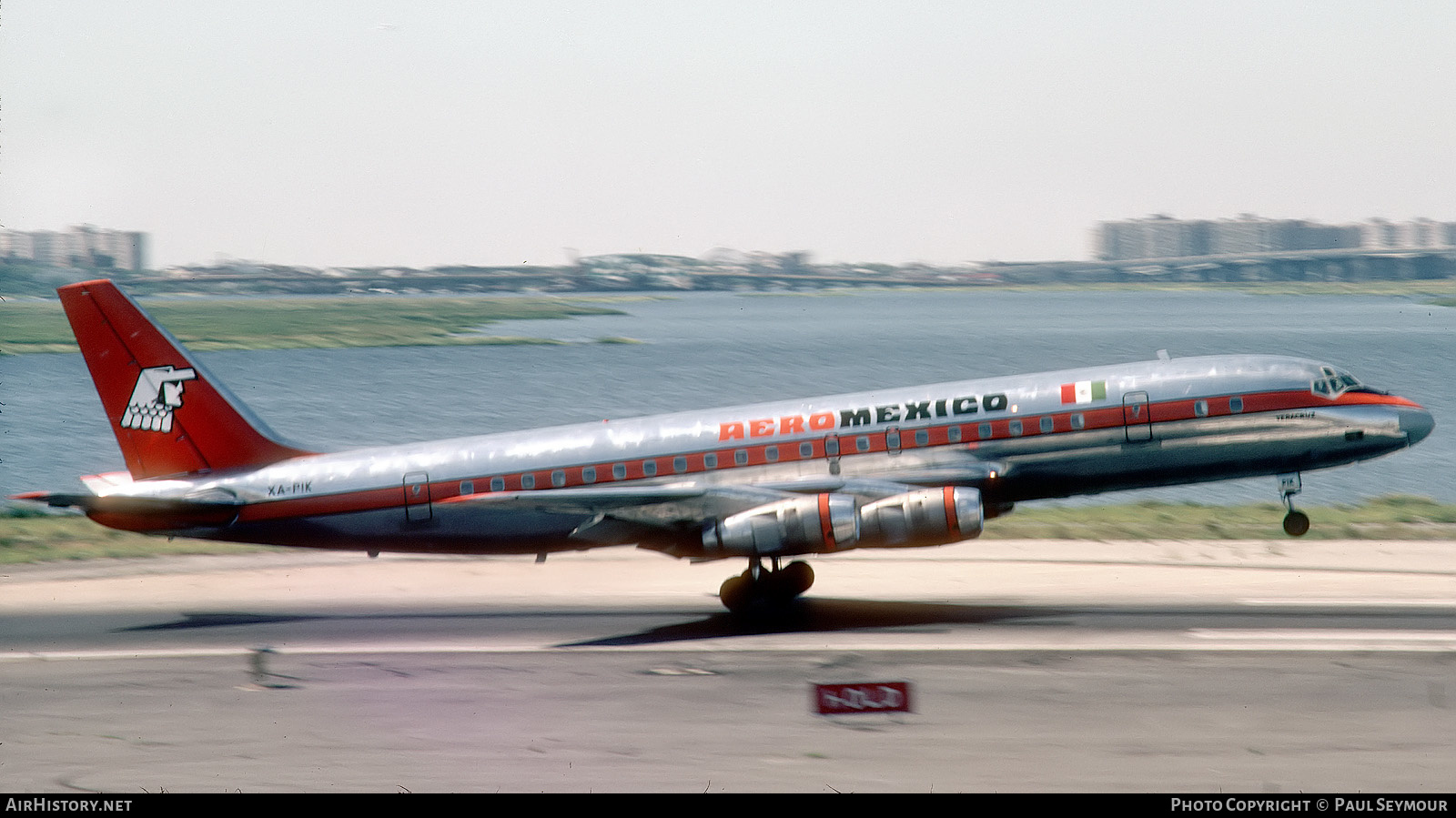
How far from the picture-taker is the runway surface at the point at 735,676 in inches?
706

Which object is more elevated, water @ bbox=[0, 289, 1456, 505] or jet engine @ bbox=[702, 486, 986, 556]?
jet engine @ bbox=[702, 486, 986, 556]

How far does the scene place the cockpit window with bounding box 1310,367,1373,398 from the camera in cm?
2888

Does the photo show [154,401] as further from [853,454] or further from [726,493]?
[853,454]

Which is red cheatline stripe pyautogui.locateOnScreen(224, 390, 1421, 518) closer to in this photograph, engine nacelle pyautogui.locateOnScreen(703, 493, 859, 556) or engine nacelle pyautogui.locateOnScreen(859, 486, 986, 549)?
engine nacelle pyautogui.locateOnScreen(703, 493, 859, 556)

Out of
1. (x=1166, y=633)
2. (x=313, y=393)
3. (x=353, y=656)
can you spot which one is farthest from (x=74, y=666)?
(x=313, y=393)

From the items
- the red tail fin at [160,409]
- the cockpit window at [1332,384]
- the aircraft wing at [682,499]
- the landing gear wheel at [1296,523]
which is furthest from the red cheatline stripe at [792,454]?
the landing gear wheel at [1296,523]

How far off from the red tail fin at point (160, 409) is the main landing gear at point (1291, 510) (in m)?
22.7

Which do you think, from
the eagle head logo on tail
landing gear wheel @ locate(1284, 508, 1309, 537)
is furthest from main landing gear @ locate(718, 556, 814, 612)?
the eagle head logo on tail

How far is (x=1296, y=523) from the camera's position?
30328 mm

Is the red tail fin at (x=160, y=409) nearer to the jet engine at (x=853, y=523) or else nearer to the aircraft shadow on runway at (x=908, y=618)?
the aircraft shadow on runway at (x=908, y=618)

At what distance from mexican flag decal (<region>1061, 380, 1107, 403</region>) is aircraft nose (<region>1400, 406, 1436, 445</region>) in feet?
21.6

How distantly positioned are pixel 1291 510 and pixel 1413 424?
3.24m

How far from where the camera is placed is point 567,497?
27766 mm

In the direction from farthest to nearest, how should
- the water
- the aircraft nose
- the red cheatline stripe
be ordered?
the water
the aircraft nose
the red cheatline stripe
